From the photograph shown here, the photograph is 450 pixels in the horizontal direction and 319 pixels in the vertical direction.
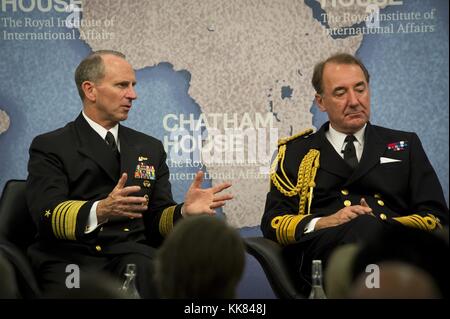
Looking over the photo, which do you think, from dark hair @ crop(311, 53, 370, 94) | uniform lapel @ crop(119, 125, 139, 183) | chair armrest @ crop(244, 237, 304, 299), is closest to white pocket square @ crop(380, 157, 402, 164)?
dark hair @ crop(311, 53, 370, 94)

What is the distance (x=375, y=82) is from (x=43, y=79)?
223 centimetres

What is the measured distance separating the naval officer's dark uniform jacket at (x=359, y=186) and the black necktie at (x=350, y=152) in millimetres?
46

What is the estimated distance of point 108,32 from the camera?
568cm

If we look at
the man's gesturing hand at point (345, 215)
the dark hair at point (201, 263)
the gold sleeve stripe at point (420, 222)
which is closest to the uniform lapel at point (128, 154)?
the man's gesturing hand at point (345, 215)

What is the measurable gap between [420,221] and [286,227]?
648mm

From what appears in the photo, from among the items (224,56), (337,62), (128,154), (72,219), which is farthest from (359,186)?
(224,56)

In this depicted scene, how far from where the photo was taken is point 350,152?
4484mm

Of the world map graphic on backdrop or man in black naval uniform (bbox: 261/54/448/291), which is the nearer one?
man in black naval uniform (bbox: 261/54/448/291)

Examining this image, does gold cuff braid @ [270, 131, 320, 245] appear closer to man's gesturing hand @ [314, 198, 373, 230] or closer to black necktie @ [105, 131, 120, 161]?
man's gesturing hand @ [314, 198, 373, 230]

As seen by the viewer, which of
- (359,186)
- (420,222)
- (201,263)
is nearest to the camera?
(201,263)

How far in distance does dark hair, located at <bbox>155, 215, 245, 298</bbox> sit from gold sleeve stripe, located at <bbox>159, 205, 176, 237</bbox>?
2296 millimetres

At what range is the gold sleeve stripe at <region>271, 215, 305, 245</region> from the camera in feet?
13.8

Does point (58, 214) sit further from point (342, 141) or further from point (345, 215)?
point (342, 141)
